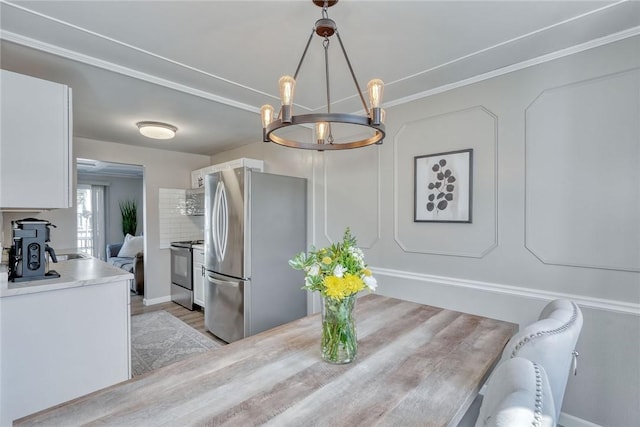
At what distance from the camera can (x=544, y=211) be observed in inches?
78.9

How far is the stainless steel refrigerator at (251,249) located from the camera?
2.97 metres

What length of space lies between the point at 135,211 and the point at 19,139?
5.94 m

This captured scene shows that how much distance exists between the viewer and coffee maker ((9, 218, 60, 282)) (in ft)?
6.03

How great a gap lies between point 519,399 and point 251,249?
8.46 feet

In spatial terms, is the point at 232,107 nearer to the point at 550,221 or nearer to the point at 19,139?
the point at 19,139

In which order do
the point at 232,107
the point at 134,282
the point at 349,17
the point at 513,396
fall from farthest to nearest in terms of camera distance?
the point at 134,282 < the point at 232,107 < the point at 349,17 < the point at 513,396

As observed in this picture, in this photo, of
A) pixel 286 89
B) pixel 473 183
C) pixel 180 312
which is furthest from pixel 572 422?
pixel 180 312

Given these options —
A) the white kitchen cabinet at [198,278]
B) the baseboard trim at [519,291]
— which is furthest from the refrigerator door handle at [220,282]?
the baseboard trim at [519,291]

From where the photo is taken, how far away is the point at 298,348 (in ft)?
4.32

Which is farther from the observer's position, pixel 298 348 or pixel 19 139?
pixel 19 139

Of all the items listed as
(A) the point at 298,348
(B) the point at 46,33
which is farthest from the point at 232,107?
(A) the point at 298,348

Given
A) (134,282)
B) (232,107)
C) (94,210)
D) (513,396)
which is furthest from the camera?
(94,210)

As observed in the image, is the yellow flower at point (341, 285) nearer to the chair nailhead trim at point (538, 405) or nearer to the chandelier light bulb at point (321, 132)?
the chair nailhead trim at point (538, 405)

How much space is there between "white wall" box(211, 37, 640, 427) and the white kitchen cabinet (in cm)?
251
